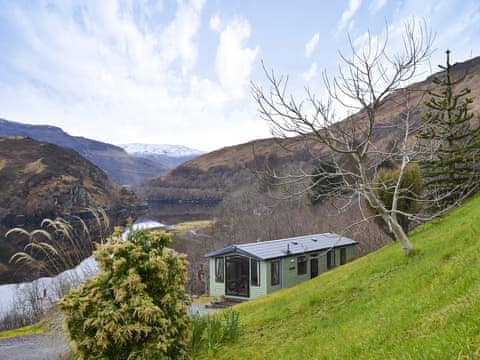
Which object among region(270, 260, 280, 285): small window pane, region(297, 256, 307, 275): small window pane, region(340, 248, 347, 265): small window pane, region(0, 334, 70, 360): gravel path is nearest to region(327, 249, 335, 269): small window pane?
region(340, 248, 347, 265): small window pane

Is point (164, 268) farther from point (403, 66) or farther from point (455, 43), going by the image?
point (455, 43)

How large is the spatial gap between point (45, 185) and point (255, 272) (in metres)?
97.9

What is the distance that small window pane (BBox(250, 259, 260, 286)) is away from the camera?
24.7 meters

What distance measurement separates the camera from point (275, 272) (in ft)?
82.6

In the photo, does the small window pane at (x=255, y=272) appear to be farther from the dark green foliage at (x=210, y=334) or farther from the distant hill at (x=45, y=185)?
the distant hill at (x=45, y=185)

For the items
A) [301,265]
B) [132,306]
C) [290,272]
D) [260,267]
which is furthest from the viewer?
[301,265]

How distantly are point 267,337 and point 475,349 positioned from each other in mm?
6108

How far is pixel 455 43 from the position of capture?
1742 cm

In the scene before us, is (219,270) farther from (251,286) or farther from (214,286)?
(251,286)

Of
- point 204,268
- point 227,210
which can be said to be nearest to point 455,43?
point 204,268

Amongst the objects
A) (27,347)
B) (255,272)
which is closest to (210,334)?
(27,347)

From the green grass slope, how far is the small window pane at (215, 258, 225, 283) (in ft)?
47.4

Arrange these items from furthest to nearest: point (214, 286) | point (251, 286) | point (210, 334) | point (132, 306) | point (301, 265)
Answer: point (301, 265) < point (214, 286) < point (251, 286) < point (210, 334) < point (132, 306)

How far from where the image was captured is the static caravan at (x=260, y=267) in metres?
24.6
